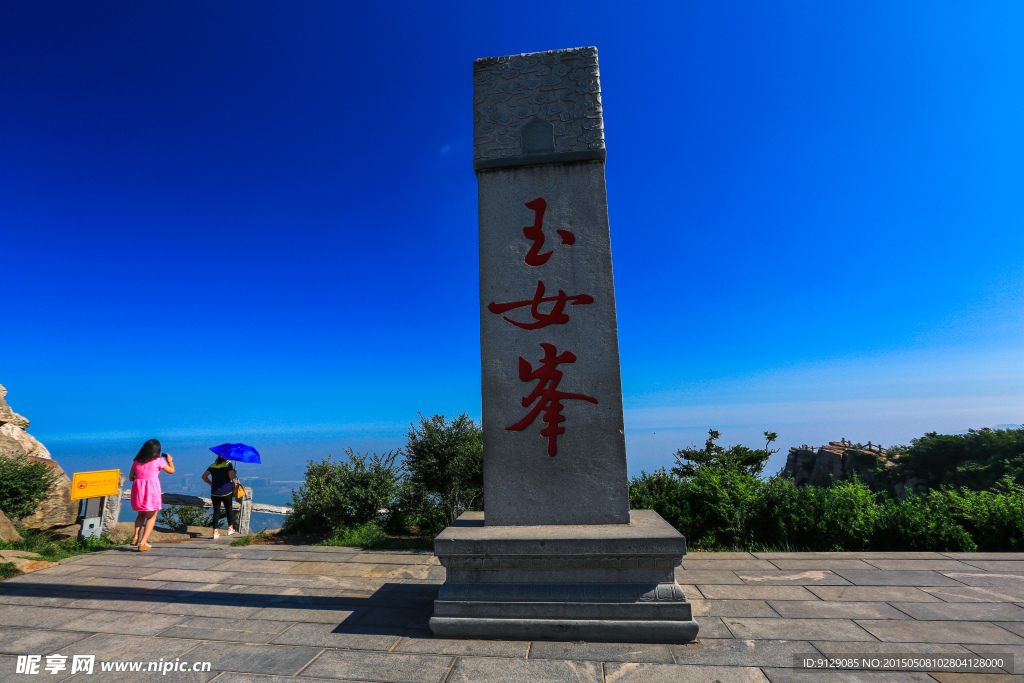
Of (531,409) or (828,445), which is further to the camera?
(828,445)

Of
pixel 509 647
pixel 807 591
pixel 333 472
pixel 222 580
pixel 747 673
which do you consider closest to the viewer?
pixel 747 673

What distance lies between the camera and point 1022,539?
5.48m

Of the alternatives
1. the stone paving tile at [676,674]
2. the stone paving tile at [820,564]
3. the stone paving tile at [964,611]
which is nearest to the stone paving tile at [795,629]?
the stone paving tile at [676,674]

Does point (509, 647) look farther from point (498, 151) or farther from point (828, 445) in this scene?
point (828, 445)

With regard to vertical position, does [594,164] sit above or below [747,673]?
above

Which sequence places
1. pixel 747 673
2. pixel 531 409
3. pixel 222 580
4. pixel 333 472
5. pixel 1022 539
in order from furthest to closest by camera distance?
pixel 333 472, pixel 1022 539, pixel 222 580, pixel 531 409, pixel 747 673

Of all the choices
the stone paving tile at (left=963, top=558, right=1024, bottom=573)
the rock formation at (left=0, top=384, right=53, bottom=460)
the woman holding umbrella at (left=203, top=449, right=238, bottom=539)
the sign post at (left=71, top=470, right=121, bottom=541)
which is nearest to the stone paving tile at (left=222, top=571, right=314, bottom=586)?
the woman holding umbrella at (left=203, top=449, right=238, bottom=539)

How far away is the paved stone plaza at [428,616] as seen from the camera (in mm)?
2988

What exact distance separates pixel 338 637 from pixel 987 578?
6059 millimetres

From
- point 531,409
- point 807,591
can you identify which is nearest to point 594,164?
point 531,409

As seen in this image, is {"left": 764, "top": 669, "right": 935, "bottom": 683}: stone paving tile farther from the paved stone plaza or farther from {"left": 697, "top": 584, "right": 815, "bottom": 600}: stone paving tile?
{"left": 697, "top": 584, "right": 815, "bottom": 600}: stone paving tile

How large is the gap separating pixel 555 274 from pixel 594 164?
108 cm

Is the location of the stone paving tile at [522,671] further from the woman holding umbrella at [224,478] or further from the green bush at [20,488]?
the green bush at [20,488]

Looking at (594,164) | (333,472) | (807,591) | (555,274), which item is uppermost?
(594,164)
